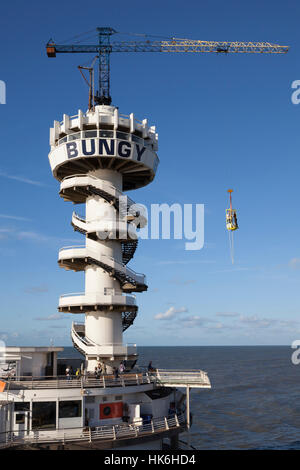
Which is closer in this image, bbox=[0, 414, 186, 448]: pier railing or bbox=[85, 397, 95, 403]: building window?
bbox=[0, 414, 186, 448]: pier railing

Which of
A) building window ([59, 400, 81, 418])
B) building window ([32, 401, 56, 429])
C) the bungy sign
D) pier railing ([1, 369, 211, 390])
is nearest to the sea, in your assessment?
pier railing ([1, 369, 211, 390])

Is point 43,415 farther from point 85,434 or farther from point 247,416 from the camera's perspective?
point 247,416

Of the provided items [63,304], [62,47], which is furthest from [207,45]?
[63,304]

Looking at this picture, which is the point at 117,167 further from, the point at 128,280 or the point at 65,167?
the point at 128,280

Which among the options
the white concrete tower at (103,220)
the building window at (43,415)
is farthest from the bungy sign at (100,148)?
the building window at (43,415)

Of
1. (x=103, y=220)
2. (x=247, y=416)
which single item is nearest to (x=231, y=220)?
(x=103, y=220)

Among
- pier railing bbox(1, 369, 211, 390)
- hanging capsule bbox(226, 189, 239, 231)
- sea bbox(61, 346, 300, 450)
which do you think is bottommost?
sea bbox(61, 346, 300, 450)

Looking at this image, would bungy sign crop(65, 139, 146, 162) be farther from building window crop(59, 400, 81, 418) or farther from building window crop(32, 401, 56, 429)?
building window crop(32, 401, 56, 429)
